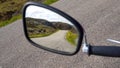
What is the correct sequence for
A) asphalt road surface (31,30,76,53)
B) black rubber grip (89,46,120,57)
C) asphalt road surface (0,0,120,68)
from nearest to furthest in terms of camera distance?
black rubber grip (89,46,120,57) → asphalt road surface (31,30,76,53) → asphalt road surface (0,0,120,68)

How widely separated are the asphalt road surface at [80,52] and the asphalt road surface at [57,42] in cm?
322

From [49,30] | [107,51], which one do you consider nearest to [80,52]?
[49,30]

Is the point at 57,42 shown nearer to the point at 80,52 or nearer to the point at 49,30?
the point at 49,30

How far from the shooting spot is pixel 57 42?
214cm

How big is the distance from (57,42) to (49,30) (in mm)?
114

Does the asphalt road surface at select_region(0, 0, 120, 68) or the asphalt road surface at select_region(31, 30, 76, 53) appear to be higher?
the asphalt road surface at select_region(31, 30, 76, 53)

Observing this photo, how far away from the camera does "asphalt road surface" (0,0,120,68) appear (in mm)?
5611

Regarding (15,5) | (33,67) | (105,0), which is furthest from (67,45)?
(15,5)

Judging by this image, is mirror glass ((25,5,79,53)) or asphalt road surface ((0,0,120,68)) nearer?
mirror glass ((25,5,79,53))

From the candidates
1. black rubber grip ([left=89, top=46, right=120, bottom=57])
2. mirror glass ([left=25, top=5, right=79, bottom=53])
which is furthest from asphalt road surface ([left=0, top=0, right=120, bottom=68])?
black rubber grip ([left=89, top=46, right=120, bottom=57])

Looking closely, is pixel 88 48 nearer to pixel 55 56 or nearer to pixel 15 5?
pixel 55 56

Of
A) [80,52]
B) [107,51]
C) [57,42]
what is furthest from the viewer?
[80,52]

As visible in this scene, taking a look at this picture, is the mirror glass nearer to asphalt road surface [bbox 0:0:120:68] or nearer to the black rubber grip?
the black rubber grip

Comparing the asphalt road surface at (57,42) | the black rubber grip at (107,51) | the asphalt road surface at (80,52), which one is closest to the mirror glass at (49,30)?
the asphalt road surface at (57,42)
